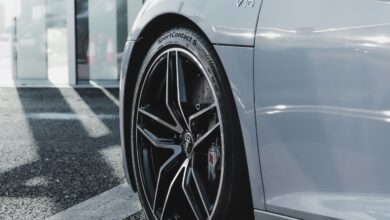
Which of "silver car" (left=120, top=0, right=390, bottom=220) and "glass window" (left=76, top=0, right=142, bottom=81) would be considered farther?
"glass window" (left=76, top=0, right=142, bottom=81)

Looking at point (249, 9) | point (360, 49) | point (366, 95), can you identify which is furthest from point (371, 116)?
point (249, 9)

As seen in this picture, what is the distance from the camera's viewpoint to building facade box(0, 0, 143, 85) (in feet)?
46.4

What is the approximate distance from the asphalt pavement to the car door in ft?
4.74

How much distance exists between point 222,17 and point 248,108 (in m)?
0.33

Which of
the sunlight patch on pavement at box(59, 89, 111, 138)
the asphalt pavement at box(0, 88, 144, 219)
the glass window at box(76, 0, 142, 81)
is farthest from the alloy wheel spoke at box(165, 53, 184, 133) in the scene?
the glass window at box(76, 0, 142, 81)

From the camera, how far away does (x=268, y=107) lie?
2096 millimetres

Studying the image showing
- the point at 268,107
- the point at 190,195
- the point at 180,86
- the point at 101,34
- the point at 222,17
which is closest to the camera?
the point at 268,107

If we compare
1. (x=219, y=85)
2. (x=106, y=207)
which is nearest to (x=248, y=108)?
(x=219, y=85)

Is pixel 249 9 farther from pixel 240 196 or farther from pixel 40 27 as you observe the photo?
pixel 40 27

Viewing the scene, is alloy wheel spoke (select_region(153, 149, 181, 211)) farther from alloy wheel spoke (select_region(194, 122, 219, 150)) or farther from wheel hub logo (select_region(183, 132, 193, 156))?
alloy wheel spoke (select_region(194, 122, 219, 150))

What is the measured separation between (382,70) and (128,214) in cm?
191

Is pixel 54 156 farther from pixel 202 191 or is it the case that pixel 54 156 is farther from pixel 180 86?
pixel 202 191

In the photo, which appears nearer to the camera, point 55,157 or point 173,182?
point 173,182

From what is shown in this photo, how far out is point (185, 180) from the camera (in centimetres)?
263
